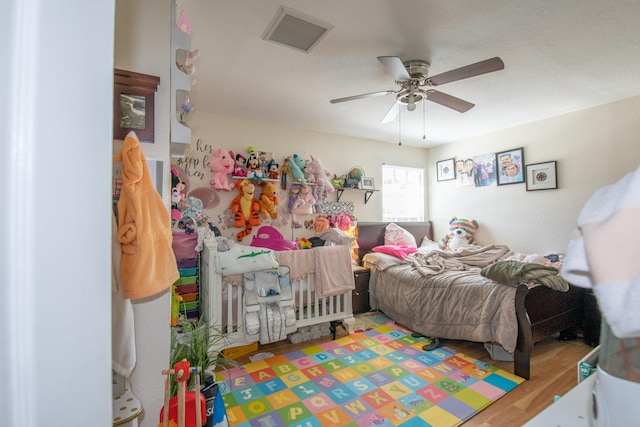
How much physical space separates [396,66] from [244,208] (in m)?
2.03

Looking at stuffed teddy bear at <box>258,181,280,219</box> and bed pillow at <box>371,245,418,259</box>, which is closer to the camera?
stuffed teddy bear at <box>258,181,280,219</box>

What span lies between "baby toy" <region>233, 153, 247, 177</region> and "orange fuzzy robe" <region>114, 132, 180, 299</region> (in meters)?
2.16

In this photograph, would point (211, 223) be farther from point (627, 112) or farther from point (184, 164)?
point (627, 112)

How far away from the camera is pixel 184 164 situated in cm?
282

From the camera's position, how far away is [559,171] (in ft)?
10.3

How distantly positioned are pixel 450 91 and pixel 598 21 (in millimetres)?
1023

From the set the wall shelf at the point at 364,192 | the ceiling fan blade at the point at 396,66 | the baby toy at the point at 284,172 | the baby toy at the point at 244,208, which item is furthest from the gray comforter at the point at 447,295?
the ceiling fan blade at the point at 396,66

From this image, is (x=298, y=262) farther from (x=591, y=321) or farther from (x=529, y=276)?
(x=591, y=321)

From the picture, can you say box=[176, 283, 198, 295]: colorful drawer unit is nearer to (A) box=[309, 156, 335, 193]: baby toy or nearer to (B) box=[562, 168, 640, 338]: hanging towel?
(A) box=[309, 156, 335, 193]: baby toy

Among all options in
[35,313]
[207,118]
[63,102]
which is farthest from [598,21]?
[207,118]

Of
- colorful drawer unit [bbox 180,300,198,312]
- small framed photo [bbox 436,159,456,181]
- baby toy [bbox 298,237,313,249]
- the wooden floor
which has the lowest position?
the wooden floor

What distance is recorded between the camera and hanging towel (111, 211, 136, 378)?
33.4 inches

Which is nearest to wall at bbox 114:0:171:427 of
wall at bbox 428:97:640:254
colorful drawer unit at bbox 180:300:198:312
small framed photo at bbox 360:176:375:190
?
colorful drawer unit at bbox 180:300:198:312

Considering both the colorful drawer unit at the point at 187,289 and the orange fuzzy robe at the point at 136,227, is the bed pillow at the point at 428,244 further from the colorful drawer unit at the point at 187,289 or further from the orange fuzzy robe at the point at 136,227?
the orange fuzzy robe at the point at 136,227
